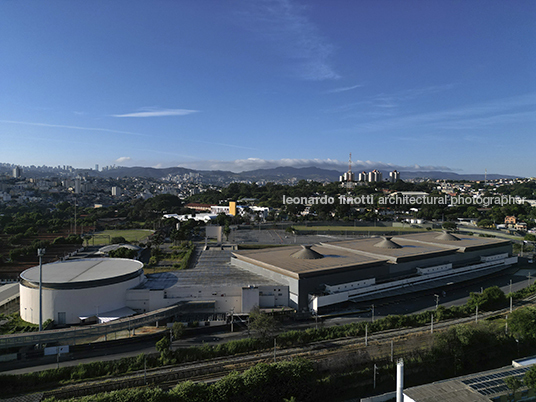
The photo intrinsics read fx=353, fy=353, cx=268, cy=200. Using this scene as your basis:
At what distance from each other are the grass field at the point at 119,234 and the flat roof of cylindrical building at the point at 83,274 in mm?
17790

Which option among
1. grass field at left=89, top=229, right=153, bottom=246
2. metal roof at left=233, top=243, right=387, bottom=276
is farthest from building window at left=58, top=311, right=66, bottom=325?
grass field at left=89, top=229, right=153, bottom=246

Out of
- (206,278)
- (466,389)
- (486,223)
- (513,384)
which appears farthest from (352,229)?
(466,389)

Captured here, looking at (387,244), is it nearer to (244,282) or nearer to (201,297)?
(244,282)

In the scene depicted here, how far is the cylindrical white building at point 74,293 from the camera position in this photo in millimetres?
17719

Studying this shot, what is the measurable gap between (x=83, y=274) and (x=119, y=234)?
1130 inches

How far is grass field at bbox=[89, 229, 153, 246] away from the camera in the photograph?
40.6 metres

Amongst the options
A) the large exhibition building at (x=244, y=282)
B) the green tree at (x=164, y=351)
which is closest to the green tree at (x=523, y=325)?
the large exhibition building at (x=244, y=282)

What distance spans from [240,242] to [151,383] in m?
26.5

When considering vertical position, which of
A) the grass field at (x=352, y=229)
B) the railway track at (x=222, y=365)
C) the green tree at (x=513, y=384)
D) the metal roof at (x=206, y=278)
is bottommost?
the railway track at (x=222, y=365)

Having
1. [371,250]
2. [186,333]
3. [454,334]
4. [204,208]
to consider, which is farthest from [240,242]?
[204,208]

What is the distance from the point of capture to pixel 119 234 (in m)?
46.7

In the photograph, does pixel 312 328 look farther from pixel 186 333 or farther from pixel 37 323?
pixel 37 323

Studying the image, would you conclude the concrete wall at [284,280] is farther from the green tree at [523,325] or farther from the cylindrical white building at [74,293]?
the green tree at [523,325]

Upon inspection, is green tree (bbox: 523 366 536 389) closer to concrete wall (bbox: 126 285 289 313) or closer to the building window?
concrete wall (bbox: 126 285 289 313)
